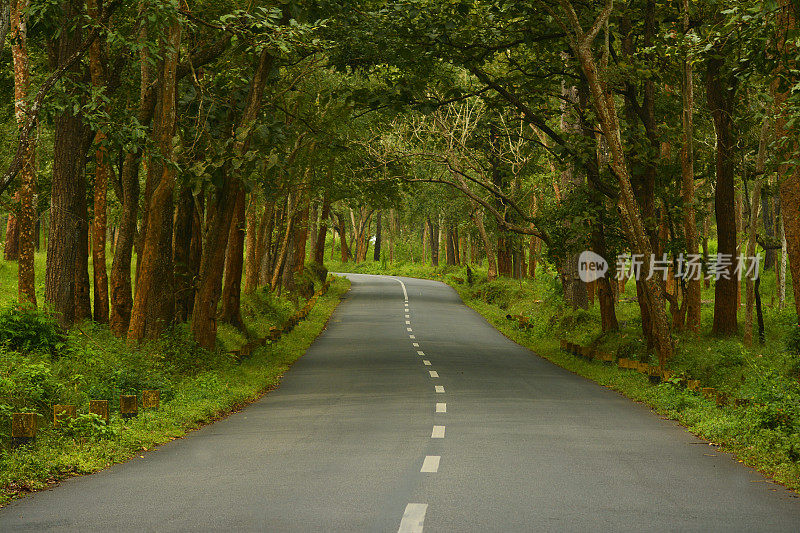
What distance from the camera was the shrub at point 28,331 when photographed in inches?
575

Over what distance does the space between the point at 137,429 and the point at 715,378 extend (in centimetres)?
1030

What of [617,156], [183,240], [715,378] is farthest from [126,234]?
[715,378]

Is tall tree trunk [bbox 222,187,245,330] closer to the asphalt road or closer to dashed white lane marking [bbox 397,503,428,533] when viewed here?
the asphalt road

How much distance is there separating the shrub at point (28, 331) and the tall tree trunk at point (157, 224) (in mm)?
2013

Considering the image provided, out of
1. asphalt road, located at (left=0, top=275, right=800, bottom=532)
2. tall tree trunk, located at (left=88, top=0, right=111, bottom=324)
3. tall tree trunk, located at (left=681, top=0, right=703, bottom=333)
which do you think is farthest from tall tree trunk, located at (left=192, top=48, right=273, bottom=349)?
tall tree trunk, located at (left=681, top=0, right=703, bottom=333)

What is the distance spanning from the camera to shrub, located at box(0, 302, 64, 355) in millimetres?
14609

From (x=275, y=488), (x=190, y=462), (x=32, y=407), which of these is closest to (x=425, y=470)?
(x=275, y=488)

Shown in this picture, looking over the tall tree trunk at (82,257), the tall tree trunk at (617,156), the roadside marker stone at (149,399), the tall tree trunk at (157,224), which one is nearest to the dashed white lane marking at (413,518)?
the roadside marker stone at (149,399)

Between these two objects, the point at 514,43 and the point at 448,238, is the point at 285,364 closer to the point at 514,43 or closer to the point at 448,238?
the point at 514,43

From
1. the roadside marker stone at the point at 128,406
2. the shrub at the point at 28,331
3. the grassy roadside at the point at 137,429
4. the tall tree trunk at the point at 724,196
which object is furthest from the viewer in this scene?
the tall tree trunk at the point at 724,196

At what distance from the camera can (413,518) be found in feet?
22.5

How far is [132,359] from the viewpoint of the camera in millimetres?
14883

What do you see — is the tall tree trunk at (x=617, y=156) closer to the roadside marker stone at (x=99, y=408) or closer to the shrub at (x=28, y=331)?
the shrub at (x=28, y=331)

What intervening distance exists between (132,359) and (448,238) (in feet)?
215
